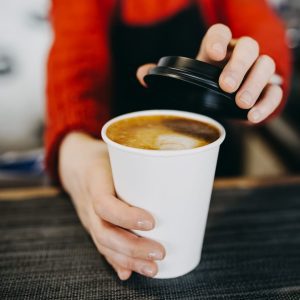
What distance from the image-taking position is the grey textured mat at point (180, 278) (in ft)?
1.72

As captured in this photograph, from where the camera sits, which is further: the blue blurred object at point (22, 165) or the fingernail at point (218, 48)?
the blue blurred object at point (22, 165)

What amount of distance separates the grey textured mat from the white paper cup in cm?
4

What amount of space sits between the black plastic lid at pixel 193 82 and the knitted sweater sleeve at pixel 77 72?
0.92 feet

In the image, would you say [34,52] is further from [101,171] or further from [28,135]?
[101,171]

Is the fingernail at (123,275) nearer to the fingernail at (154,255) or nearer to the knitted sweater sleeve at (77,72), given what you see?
the fingernail at (154,255)

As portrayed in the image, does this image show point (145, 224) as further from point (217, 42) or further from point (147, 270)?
point (217, 42)

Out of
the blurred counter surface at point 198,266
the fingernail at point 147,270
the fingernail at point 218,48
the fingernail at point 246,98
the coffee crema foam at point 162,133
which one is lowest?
the blurred counter surface at point 198,266

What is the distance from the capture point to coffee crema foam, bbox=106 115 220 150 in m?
0.54

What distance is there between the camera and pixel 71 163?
745 millimetres

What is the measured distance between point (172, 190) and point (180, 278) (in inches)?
6.2

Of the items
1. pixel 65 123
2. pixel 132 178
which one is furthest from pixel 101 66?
pixel 132 178

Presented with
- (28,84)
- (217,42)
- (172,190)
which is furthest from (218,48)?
(28,84)

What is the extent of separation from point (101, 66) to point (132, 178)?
588 millimetres

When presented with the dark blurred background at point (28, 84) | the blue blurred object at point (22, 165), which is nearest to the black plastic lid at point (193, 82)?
the blue blurred object at point (22, 165)
